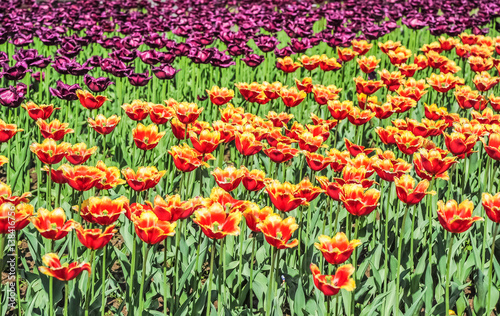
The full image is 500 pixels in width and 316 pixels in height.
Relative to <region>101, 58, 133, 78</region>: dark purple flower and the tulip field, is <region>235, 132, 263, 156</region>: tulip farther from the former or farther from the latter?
<region>101, 58, 133, 78</region>: dark purple flower

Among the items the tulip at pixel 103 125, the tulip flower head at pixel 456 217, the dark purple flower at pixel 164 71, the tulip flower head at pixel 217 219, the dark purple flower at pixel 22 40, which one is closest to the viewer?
the tulip flower head at pixel 217 219

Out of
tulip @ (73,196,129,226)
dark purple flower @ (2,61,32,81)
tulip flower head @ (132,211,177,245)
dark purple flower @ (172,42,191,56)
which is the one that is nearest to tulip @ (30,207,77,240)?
tulip @ (73,196,129,226)

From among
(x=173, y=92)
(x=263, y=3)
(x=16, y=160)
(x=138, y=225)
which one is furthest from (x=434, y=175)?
(x=263, y=3)

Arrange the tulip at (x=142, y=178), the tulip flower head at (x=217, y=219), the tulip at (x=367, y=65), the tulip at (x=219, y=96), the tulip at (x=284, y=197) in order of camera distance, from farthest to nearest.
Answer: the tulip at (x=367, y=65) < the tulip at (x=219, y=96) < the tulip at (x=142, y=178) < the tulip at (x=284, y=197) < the tulip flower head at (x=217, y=219)

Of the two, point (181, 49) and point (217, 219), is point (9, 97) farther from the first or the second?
point (217, 219)

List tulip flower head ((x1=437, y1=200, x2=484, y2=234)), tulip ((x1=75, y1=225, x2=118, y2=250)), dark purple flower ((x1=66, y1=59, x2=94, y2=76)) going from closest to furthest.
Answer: tulip ((x1=75, y1=225, x2=118, y2=250))
tulip flower head ((x1=437, y1=200, x2=484, y2=234))
dark purple flower ((x1=66, y1=59, x2=94, y2=76))

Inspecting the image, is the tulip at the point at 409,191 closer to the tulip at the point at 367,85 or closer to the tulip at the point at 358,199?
the tulip at the point at 358,199

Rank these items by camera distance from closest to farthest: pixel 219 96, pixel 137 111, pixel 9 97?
1. pixel 137 111
2. pixel 9 97
3. pixel 219 96

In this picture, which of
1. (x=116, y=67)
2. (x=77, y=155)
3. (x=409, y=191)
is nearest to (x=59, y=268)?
(x=77, y=155)

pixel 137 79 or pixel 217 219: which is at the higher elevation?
pixel 217 219

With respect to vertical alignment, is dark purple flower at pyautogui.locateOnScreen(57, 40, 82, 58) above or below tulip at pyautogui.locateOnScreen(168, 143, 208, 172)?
below

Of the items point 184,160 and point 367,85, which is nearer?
point 184,160

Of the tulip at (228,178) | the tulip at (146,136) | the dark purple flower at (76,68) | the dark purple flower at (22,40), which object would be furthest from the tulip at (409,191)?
the dark purple flower at (22,40)

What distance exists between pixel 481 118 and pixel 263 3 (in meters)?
8.59
